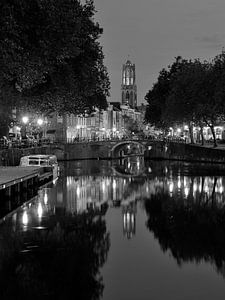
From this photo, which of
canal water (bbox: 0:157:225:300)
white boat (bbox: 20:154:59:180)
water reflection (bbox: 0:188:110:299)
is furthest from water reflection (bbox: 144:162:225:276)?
white boat (bbox: 20:154:59:180)

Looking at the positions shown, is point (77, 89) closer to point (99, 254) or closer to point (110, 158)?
point (99, 254)

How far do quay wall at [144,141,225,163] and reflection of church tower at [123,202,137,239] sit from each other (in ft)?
123

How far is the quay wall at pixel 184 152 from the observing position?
234ft

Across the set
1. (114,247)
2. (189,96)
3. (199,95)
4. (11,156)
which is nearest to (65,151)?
(189,96)

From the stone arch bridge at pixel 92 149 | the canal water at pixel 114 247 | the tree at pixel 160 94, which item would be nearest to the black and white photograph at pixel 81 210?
the canal water at pixel 114 247

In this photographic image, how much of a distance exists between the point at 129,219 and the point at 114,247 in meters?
6.81

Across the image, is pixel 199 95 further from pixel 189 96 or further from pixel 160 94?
pixel 160 94

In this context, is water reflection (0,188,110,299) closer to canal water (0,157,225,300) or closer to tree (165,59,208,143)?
canal water (0,157,225,300)

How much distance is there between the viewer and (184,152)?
8681 centimetres

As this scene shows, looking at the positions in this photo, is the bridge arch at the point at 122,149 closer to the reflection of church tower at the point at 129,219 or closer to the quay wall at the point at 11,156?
the quay wall at the point at 11,156

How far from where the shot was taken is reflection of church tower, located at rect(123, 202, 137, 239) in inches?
973

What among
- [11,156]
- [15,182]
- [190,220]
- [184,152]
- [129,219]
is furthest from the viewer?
[184,152]

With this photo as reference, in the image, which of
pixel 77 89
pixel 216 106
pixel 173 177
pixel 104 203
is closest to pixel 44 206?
pixel 104 203

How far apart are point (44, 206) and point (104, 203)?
4556 mm
